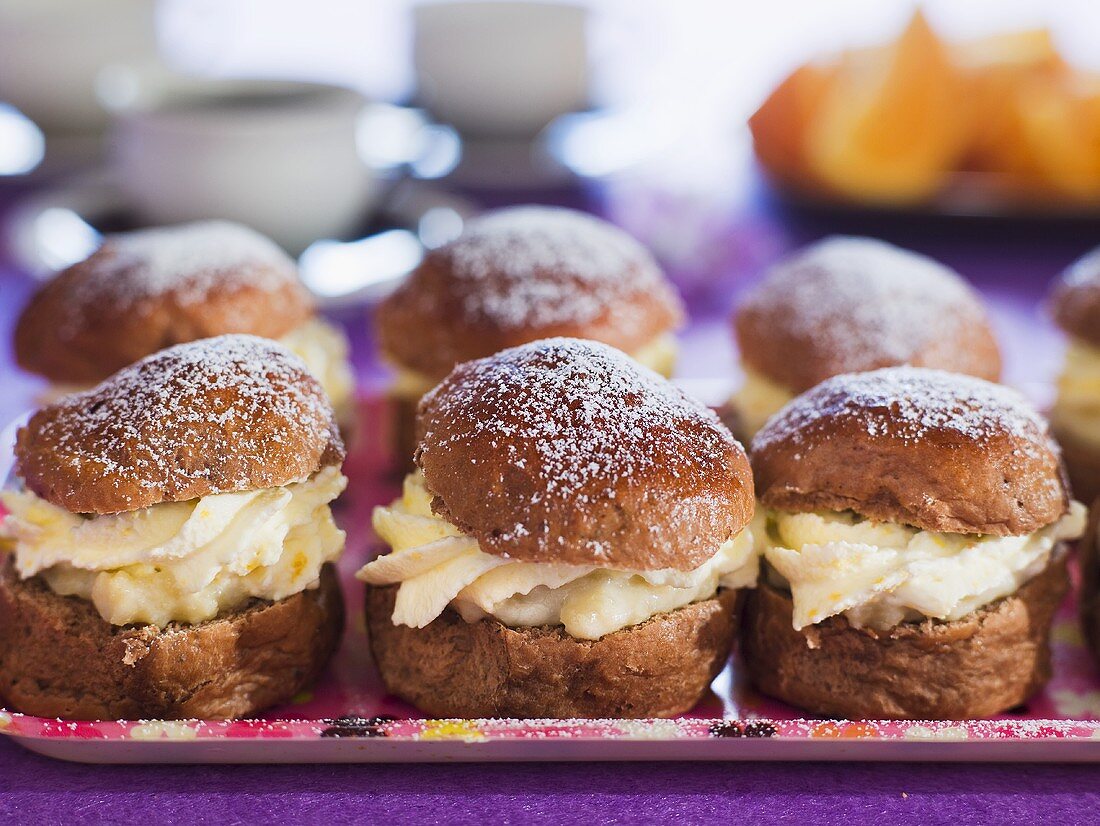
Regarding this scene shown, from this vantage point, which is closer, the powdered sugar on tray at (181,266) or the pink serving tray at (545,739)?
the pink serving tray at (545,739)

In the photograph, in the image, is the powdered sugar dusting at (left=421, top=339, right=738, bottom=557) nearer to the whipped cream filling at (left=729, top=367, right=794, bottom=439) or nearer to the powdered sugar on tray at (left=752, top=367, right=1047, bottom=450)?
the powdered sugar on tray at (left=752, top=367, right=1047, bottom=450)

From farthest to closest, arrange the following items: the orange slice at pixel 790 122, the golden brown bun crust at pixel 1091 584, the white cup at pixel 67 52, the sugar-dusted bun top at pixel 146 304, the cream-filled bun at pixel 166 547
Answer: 1. the white cup at pixel 67 52
2. the orange slice at pixel 790 122
3. the sugar-dusted bun top at pixel 146 304
4. the golden brown bun crust at pixel 1091 584
5. the cream-filled bun at pixel 166 547

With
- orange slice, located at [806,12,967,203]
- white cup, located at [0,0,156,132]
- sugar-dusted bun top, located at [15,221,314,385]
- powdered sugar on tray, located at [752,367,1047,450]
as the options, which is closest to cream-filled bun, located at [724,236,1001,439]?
powdered sugar on tray, located at [752,367,1047,450]

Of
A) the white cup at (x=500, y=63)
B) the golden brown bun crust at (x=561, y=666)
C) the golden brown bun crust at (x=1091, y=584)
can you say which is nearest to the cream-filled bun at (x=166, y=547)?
the golden brown bun crust at (x=561, y=666)

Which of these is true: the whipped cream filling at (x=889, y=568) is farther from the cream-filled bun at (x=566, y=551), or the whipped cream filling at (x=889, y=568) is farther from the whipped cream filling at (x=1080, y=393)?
the whipped cream filling at (x=1080, y=393)

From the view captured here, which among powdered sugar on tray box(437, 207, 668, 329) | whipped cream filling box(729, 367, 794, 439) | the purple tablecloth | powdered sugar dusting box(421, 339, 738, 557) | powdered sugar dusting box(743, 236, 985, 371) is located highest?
powdered sugar dusting box(421, 339, 738, 557)

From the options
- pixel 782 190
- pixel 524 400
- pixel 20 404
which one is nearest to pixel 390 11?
pixel 782 190
